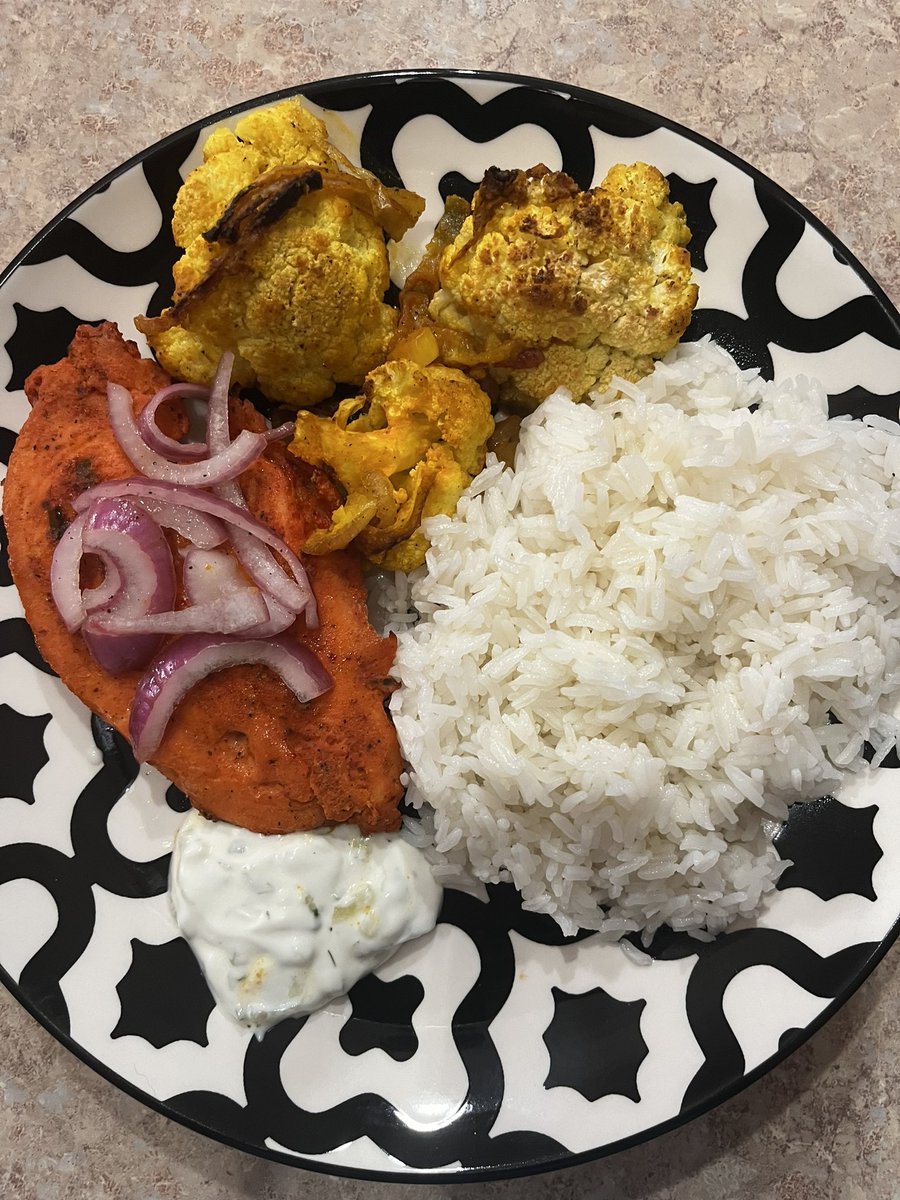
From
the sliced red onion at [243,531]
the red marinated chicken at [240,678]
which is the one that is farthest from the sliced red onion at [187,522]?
the red marinated chicken at [240,678]

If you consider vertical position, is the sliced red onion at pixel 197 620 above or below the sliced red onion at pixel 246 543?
below

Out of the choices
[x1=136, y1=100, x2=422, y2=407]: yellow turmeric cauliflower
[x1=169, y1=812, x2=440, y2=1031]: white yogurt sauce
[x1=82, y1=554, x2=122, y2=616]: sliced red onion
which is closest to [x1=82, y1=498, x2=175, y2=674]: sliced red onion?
[x1=82, y1=554, x2=122, y2=616]: sliced red onion

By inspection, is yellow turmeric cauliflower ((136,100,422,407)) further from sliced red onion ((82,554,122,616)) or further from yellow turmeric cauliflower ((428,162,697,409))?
sliced red onion ((82,554,122,616))

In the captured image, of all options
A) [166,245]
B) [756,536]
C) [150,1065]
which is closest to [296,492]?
[166,245]

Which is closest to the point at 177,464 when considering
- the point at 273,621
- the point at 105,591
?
the point at 105,591

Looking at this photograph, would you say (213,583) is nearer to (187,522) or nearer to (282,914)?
(187,522)

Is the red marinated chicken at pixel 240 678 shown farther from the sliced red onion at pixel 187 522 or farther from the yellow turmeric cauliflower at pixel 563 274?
the yellow turmeric cauliflower at pixel 563 274
